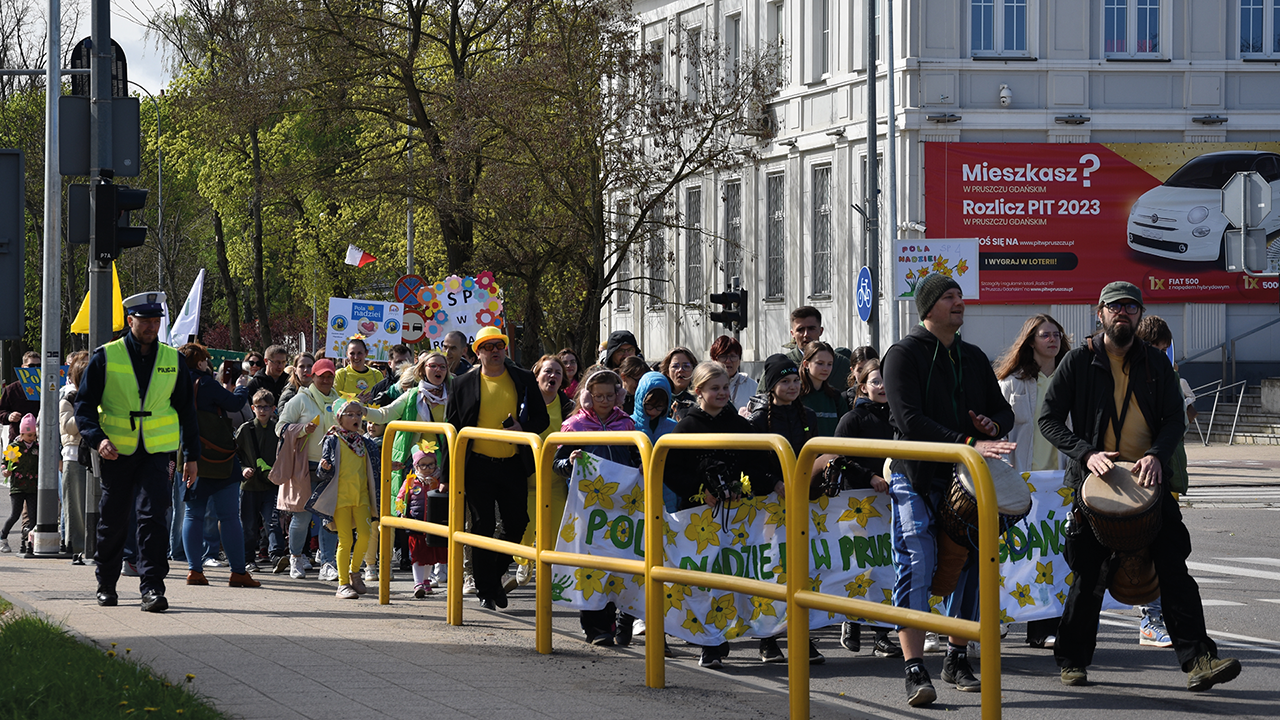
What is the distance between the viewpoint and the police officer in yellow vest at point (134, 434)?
10.4m

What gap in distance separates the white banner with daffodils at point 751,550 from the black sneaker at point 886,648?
44cm

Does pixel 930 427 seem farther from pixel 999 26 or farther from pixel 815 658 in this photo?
pixel 999 26

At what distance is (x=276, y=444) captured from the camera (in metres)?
13.7

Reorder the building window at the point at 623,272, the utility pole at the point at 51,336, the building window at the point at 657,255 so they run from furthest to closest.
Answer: the building window at the point at 623,272 → the building window at the point at 657,255 → the utility pole at the point at 51,336

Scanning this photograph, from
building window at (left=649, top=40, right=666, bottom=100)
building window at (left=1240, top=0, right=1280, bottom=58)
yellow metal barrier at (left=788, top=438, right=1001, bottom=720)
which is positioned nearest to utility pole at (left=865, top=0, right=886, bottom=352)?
building window at (left=649, top=40, right=666, bottom=100)

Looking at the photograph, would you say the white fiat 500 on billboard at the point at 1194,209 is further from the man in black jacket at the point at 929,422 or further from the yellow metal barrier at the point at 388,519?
the man in black jacket at the point at 929,422

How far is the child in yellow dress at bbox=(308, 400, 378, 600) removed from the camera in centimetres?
1199

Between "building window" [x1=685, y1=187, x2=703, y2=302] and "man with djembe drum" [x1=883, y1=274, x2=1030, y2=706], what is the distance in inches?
1317

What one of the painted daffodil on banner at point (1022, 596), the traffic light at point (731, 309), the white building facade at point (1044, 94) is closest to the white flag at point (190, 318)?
the traffic light at point (731, 309)

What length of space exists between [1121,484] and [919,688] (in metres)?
1.33

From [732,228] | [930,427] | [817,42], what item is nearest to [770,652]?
[930,427]

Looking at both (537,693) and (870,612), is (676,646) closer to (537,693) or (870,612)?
(537,693)

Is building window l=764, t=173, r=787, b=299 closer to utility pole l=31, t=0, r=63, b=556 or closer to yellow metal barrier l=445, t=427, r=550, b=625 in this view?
utility pole l=31, t=0, r=63, b=556

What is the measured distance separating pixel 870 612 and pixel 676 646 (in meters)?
3.52
